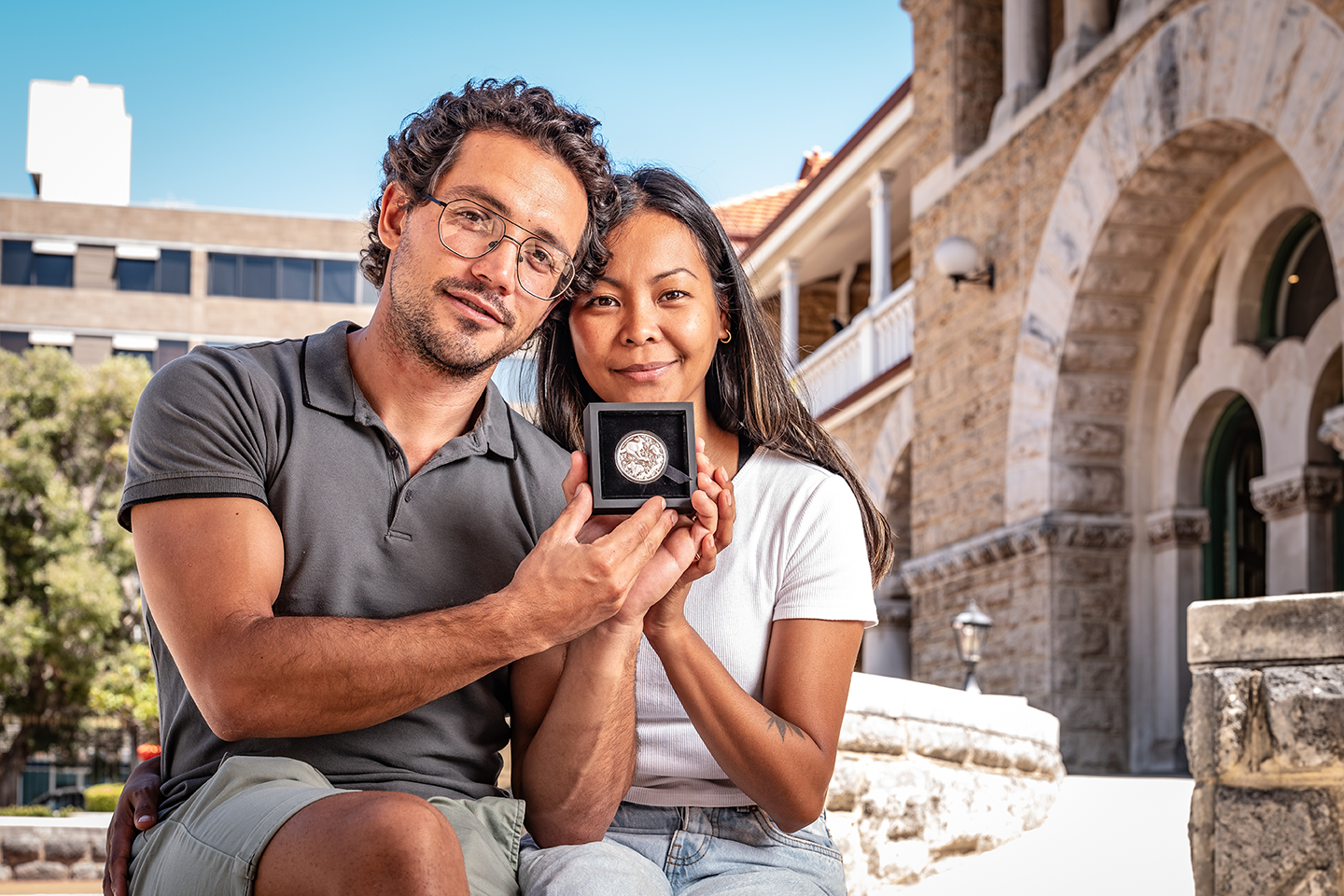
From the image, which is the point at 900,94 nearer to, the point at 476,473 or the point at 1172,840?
the point at 1172,840

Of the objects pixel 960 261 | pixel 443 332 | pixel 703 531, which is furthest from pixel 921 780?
pixel 960 261

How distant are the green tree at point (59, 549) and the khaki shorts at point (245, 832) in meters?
22.9

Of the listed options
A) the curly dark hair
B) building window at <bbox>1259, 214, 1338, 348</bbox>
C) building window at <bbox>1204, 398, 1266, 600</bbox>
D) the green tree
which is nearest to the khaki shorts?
the curly dark hair

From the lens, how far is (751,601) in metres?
2.31

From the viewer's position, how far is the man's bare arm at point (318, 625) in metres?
1.76

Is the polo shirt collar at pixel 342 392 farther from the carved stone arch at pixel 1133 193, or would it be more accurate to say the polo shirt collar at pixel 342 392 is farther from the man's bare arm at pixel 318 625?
the carved stone arch at pixel 1133 193

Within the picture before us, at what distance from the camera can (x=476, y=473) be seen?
2203 mm

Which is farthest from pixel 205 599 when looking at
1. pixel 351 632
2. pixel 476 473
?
pixel 476 473

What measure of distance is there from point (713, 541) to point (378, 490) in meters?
0.52

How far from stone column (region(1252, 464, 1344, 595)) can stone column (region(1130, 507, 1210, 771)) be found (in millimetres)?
947

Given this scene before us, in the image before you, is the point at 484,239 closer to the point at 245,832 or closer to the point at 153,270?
the point at 245,832

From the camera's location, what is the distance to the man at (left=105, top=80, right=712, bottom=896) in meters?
1.76

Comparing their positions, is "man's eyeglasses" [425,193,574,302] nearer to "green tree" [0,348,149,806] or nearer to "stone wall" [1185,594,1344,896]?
"stone wall" [1185,594,1344,896]

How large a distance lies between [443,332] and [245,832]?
2.70 feet
